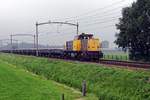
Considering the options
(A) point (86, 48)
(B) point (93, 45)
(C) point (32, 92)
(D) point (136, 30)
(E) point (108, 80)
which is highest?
(D) point (136, 30)

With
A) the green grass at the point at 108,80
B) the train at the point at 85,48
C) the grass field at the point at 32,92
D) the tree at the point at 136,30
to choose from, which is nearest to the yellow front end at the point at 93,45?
the train at the point at 85,48

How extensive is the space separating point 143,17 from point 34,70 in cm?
1662

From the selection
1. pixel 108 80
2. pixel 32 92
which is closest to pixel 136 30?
pixel 108 80

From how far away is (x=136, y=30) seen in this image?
54.5 metres

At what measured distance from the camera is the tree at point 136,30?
53.9 m

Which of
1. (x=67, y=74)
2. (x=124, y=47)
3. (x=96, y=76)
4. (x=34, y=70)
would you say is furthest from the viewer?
(x=124, y=47)

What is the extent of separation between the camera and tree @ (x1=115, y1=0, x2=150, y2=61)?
53.9 m

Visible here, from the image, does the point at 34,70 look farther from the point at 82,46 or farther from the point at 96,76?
the point at 96,76

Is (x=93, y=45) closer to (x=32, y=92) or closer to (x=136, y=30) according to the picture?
(x=136, y=30)

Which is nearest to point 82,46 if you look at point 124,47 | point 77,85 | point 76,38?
point 76,38

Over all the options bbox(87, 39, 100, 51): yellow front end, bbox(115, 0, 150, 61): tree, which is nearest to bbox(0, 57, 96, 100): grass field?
bbox(87, 39, 100, 51): yellow front end

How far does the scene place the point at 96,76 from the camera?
105ft

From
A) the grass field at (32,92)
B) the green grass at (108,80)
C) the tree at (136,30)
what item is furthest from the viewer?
the tree at (136,30)

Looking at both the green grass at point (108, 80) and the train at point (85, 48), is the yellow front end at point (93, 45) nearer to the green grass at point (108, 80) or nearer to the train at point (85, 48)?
the train at point (85, 48)
